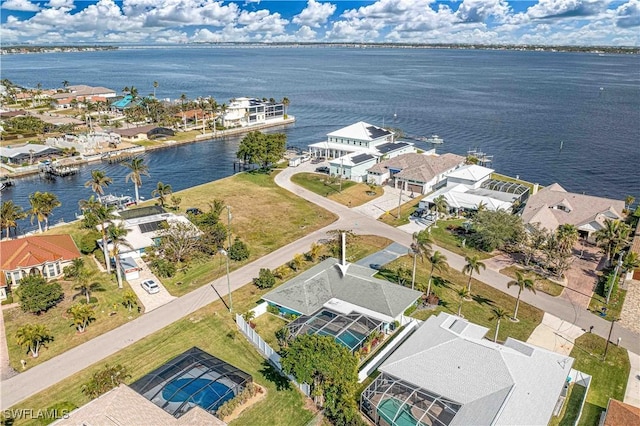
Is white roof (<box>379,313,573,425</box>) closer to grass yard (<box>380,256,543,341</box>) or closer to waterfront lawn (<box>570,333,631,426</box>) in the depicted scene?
waterfront lawn (<box>570,333,631,426</box>)

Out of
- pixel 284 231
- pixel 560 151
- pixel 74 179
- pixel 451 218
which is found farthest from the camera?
pixel 560 151

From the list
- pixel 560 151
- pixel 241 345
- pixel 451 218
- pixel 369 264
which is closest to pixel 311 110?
pixel 560 151

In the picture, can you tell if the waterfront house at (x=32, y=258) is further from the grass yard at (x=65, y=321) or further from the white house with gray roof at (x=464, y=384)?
the white house with gray roof at (x=464, y=384)

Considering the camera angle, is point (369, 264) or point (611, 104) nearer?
point (369, 264)

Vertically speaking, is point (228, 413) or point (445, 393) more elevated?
point (445, 393)

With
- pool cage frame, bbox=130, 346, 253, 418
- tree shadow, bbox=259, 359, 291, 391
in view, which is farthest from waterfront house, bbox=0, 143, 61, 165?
tree shadow, bbox=259, 359, 291, 391

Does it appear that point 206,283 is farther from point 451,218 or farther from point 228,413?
point 451,218

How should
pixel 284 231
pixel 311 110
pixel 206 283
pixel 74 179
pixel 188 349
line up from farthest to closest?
1. pixel 311 110
2. pixel 74 179
3. pixel 284 231
4. pixel 206 283
5. pixel 188 349
